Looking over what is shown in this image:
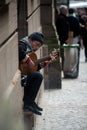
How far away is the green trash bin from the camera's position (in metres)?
14.4

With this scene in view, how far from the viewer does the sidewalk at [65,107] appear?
26.0 ft

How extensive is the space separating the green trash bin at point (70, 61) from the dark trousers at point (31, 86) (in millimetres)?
7696

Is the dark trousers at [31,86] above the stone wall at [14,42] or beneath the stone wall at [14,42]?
beneath

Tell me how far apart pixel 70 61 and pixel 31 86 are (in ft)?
26.1

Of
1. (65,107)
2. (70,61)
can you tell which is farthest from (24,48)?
(70,61)

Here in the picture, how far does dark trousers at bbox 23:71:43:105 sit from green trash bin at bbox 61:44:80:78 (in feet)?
25.2

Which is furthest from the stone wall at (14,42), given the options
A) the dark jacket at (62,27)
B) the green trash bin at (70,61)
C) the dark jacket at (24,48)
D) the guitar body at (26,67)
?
the dark jacket at (62,27)

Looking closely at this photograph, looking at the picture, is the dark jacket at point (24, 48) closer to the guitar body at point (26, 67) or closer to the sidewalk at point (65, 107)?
the guitar body at point (26, 67)

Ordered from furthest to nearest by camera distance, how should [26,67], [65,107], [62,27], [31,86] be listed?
1. [62,27]
2. [65,107]
3. [31,86]
4. [26,67]

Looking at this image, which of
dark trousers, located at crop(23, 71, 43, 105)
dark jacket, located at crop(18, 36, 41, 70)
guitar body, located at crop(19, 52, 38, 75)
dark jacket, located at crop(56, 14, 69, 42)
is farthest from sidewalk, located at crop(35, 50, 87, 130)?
dark jacket, located at crop(56, 14, 69, 42)

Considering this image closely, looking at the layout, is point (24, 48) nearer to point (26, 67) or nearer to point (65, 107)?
point (26, 67)

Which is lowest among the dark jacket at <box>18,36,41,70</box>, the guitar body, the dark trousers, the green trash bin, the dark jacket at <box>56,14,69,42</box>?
the green trash bin

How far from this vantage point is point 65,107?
9.77m

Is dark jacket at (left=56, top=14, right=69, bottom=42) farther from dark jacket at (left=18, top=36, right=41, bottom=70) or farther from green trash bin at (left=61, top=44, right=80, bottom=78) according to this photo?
dark jacket at (left=18, top=36, right=41, bottom=70)
